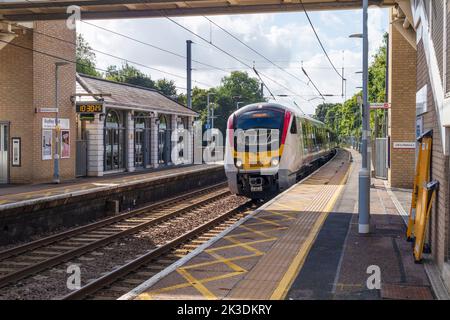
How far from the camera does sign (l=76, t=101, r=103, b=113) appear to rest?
73.8 feet

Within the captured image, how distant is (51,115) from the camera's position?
21172mm

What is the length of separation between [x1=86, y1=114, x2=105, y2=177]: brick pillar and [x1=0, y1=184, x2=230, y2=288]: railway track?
6757 mm

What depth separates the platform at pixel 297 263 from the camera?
6.99 metres

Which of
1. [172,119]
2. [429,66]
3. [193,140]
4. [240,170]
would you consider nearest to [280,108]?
[240,170]

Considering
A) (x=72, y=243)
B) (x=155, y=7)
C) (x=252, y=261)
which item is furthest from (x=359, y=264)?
(x=155, y=7)

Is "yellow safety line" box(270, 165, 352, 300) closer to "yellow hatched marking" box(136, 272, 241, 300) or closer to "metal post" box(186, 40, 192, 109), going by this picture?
"yellow hatched marking" box(136, 272, 241, 300)

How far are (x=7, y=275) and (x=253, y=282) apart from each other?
4.16 metres

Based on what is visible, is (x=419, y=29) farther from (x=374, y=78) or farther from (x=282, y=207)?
(x=374, y=78)

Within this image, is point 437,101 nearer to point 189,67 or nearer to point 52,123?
point 52,123

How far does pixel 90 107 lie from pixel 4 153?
3.83 meters

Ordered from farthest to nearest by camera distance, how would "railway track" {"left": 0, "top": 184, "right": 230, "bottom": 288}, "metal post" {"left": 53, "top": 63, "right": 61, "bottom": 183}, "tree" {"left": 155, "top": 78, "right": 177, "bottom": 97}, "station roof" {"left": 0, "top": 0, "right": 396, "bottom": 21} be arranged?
1. "tree" {"left": 155, "top": 78, "right": 177, "bottom": 97}
2. "metal post" {"left": 53, "top": 63, "right": 61, "bottom": 183}
3. "station roof" {"left": 0, "top": 0, "right": 396, "bottom": 21}
4. "railway track" {"left": 0, "top": 184, "right": 230, "bottom": 288}

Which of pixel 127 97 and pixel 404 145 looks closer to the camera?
pixel 404 145

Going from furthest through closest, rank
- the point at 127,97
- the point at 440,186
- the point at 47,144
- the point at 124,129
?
1. the point at 127,97
2. the point at 124,129
3. the point at 47,144
4. the point at 440,186

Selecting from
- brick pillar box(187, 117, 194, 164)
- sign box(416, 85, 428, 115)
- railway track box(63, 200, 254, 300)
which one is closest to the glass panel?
brick pillar box(187, 117, 194, 164)
